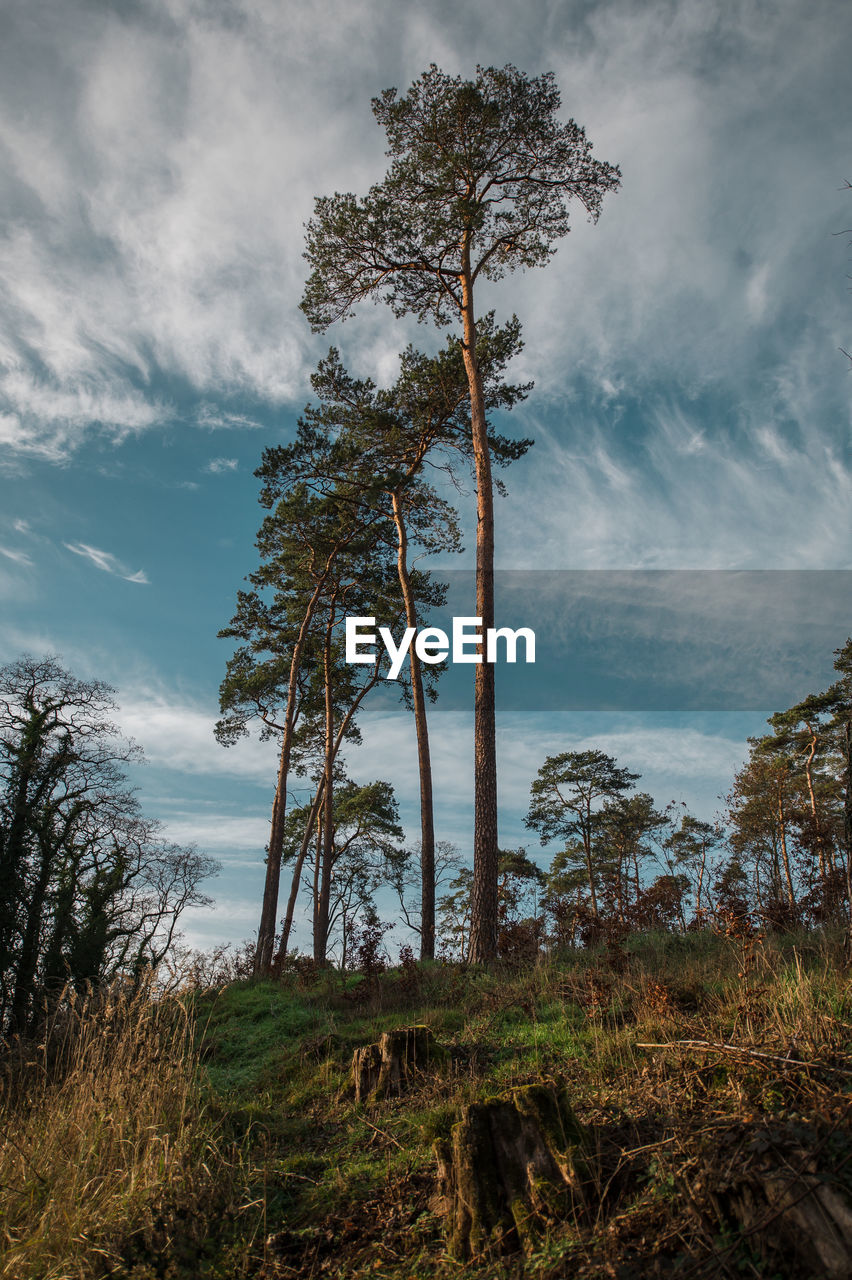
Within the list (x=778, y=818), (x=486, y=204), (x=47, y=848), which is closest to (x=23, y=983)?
(x=47, y=848)

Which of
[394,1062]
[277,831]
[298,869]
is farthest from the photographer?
[298,869]

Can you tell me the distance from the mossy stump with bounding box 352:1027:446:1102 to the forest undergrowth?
0.15 m

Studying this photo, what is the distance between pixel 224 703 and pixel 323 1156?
1627 cm

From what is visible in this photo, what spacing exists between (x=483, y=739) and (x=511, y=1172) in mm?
7376

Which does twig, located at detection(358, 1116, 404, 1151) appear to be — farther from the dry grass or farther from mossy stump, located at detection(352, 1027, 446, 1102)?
the dry grass

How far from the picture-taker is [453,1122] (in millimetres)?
4355

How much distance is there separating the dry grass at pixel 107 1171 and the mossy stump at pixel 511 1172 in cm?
149

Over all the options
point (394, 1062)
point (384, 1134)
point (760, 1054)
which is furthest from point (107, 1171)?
point (760, 1054)

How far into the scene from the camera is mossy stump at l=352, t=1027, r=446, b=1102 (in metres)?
5.70

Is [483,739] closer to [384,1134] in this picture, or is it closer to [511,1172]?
[384,1134]

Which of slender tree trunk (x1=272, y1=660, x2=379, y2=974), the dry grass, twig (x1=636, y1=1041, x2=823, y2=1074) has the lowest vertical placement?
the dry grass

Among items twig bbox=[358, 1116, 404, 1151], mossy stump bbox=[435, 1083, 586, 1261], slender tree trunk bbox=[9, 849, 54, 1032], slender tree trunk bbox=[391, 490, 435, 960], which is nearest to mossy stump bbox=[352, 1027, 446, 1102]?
twig bbox=[358, 1116, 404, 1151]

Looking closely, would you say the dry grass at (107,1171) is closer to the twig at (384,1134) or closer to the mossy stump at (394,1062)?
the twig at (384,1134)

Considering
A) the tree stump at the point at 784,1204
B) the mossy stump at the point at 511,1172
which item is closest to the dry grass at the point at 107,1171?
the mossy stump at the point at 511,1172
